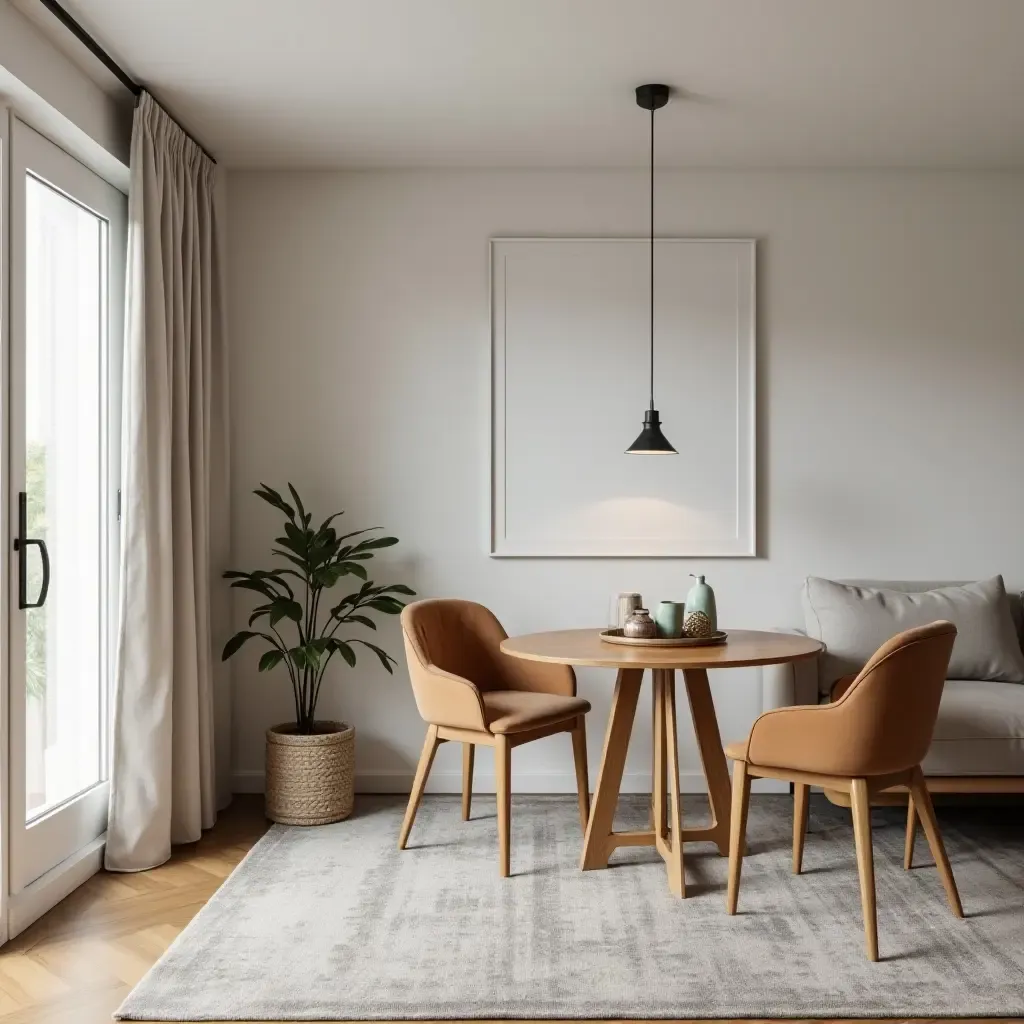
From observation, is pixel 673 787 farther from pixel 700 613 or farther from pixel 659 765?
pixel 700 613

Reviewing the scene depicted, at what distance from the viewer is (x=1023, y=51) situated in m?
3.43

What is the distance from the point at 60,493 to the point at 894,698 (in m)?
2.54

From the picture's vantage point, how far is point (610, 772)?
3.52 meters

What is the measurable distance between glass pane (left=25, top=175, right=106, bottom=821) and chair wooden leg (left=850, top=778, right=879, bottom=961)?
2349 millimetres

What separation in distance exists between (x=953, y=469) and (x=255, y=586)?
288cm

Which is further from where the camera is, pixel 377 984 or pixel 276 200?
pixel 276 200

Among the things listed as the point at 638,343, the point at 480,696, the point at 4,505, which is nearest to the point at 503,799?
the point at 480,696

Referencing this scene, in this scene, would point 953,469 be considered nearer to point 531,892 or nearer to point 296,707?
point 531,892

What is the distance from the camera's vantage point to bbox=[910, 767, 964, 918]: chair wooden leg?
10.1 feet

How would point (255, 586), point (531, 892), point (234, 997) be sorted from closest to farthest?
point (234, 997)
point (531, 892)
point (255, 586)

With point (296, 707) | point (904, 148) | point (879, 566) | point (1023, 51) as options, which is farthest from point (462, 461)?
point (1023, 51)

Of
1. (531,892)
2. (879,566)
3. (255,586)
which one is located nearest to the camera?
(531,892)

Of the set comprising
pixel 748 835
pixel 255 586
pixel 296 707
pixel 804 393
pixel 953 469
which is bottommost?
pixel 748 835

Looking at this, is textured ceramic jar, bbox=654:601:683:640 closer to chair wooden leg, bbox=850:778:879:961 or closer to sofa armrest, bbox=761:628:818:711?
sofa armrest, bbox=761:628:818:711
